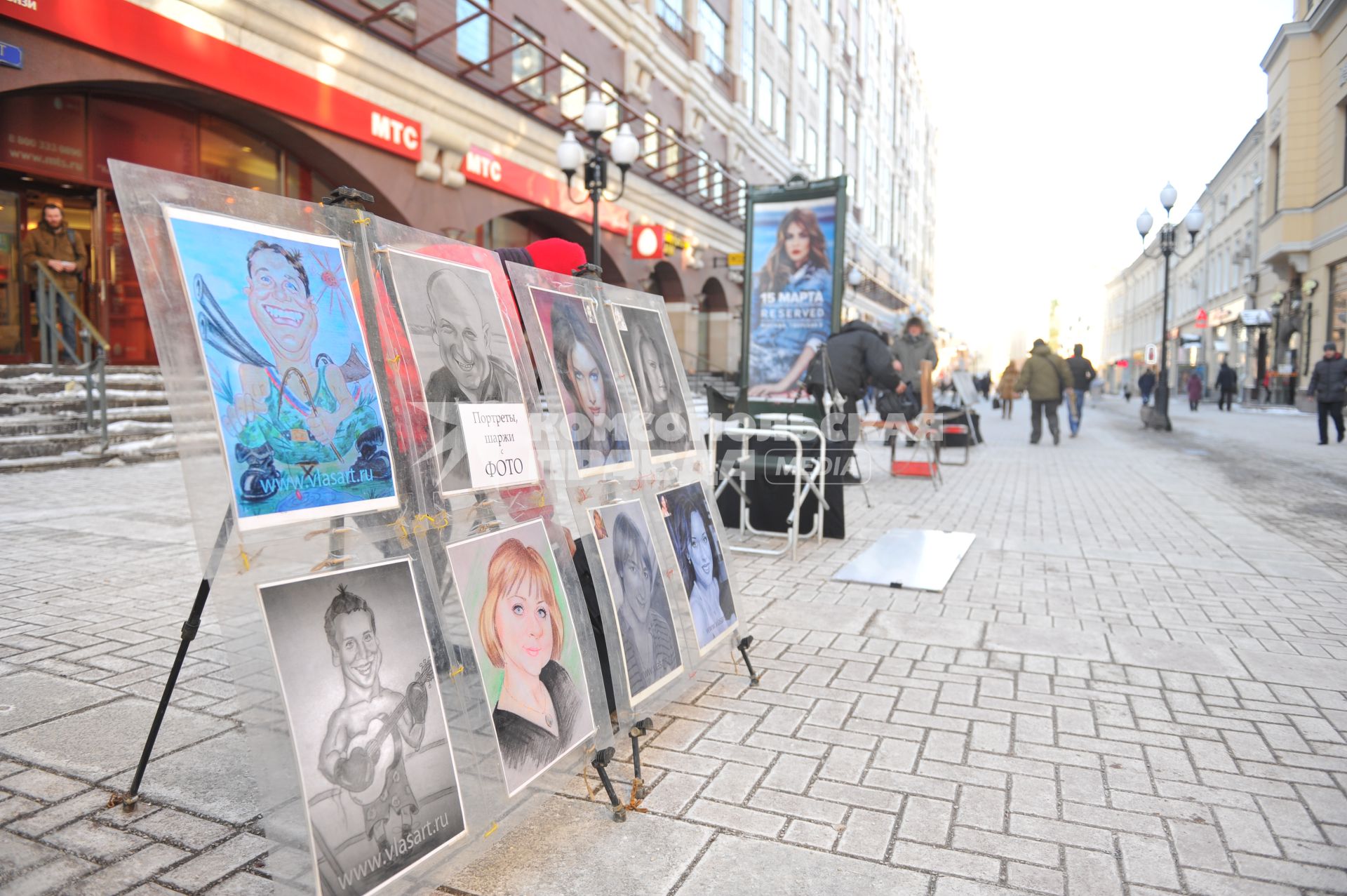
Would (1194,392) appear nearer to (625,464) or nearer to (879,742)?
(879,742)

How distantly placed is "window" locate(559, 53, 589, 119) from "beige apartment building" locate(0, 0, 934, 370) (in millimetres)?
81

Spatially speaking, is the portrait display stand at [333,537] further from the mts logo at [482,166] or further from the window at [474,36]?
the window at [474,36]

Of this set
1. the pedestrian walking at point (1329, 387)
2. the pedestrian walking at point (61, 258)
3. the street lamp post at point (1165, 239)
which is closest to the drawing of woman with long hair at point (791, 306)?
the pedestrian walking at point (61, 258)

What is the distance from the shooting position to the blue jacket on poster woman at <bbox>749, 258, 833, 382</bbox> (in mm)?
10422

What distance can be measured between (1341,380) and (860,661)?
54.3 feet

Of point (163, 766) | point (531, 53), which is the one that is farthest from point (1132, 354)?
point (163, 766)

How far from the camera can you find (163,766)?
2.83 m

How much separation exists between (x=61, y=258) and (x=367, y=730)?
43.3 ft

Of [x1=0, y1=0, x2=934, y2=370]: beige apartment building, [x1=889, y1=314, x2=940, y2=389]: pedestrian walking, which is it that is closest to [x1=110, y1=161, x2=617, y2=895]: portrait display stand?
[x1=0, y1=0, x2=934, y2=370]: beige apartment building

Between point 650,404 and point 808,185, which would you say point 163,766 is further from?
point 808,185

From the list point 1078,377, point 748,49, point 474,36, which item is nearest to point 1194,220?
A: point 1078,377

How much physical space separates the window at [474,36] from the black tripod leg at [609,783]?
16.1m

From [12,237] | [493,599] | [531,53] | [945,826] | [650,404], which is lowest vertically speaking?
[945,826]

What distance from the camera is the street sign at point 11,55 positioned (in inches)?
371
